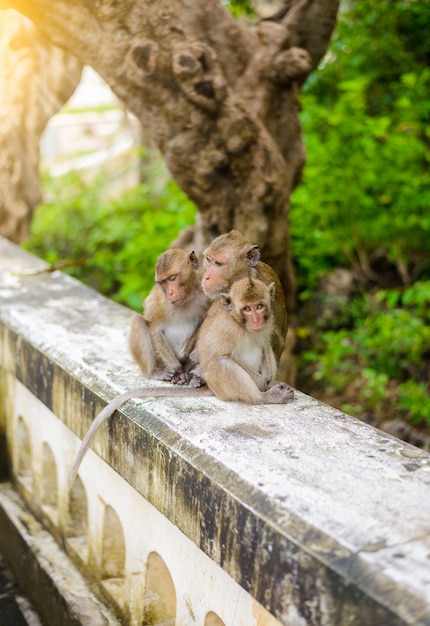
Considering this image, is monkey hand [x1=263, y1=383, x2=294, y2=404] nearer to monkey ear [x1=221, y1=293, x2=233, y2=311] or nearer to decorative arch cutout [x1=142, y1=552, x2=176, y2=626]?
monkey ear [x1=221, y1=293, x2=233, y2=311]

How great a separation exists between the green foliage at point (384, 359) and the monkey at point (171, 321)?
7.19ft

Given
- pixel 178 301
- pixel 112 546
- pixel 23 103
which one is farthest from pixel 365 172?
pixel 112 546

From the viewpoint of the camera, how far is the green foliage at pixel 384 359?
16.9 feet

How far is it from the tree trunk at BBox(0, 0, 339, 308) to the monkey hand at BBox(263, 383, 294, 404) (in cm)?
154

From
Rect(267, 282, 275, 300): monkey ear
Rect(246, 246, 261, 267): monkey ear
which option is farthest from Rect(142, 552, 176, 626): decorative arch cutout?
Rect(246, 246, 261, 267): monkey ear

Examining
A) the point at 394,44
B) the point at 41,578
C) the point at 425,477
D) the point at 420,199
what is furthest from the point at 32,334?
the point at 394,44

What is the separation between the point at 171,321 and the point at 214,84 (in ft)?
3.92

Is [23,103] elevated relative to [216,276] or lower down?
elevated

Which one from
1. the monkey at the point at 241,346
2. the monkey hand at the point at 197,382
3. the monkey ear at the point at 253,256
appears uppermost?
the monkey ear at the point at 253,256

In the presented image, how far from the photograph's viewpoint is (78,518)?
10.1 feet

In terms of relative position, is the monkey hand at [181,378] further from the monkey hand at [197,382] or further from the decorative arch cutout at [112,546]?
the decorative arch cutout at [112,546]

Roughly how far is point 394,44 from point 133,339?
540 centimetres

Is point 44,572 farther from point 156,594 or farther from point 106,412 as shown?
point 106,412

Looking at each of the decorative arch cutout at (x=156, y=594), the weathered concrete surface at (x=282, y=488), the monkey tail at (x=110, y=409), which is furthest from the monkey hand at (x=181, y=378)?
the decorative arch cutout at (x=156, y=594)
